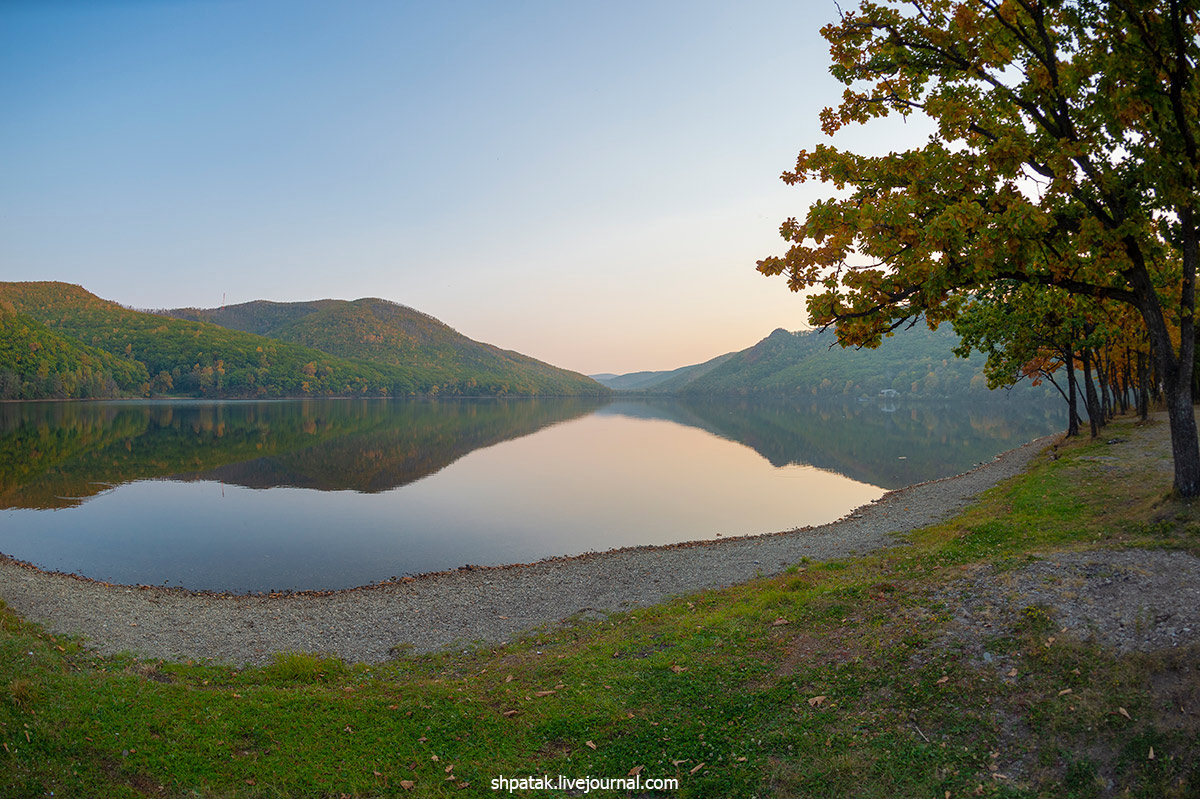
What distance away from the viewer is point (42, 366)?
464 ft

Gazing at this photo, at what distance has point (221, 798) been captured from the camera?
22.6ft

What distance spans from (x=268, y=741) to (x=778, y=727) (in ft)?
22.4

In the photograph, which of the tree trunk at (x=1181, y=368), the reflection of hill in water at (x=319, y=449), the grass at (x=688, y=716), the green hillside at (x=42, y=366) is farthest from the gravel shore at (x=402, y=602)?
the green hillside at (x=42, y=366)

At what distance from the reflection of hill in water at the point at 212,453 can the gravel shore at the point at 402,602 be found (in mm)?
21866

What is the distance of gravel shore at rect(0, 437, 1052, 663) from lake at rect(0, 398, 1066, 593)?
3.03 metres

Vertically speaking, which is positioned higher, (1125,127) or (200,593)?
(1125,127)

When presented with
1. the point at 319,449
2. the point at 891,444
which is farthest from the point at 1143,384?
the point at 319,449

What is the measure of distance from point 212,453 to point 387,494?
3061 centimetres

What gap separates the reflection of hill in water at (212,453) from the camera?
42.2 meters

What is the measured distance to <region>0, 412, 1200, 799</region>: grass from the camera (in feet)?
22.8

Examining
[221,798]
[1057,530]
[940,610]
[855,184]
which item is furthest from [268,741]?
[1057,530]

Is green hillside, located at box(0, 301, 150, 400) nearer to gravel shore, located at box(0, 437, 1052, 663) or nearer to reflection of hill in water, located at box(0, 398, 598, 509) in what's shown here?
reflection of hill in water, located at box(0, 398, 598, 509)

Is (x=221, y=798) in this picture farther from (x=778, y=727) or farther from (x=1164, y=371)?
(x=1164, y=371)

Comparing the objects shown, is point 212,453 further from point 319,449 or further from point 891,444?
point 891,444
